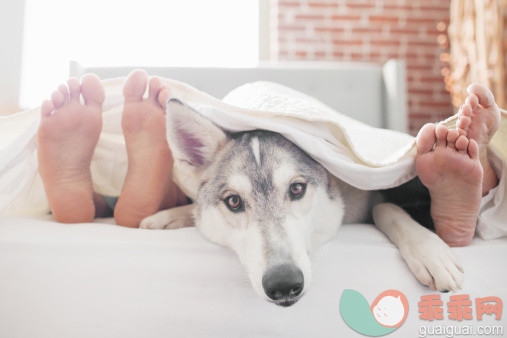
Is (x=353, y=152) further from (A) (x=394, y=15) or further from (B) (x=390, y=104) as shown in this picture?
(A) (x=394, y=15)

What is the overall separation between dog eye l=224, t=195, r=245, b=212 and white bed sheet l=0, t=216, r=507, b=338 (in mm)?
112

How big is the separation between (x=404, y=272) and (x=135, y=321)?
24.9 inches

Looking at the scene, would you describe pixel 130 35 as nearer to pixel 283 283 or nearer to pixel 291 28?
pixel 291 28

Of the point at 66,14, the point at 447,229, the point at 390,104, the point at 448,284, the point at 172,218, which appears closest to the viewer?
the point at 448,284

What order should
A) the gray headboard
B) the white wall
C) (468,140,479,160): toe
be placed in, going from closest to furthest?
(468,140,479,160): toe
the gray headboard
the white wall

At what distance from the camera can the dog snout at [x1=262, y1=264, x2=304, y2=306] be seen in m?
0.70

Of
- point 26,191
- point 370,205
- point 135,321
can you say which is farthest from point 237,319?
point 26,191

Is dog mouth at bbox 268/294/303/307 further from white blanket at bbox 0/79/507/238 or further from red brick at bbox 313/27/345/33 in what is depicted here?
red brick at bbox 313/27/345/33

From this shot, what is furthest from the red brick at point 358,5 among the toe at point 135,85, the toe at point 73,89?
the toe at point 73,89

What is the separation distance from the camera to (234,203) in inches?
36.5

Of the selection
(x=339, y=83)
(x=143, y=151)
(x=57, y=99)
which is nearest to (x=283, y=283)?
(x=143, y=151)

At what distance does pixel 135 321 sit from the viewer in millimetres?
781

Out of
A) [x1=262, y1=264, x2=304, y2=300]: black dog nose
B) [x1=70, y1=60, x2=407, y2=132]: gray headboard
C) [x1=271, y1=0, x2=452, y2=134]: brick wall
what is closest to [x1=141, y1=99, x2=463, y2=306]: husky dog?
[x1=262, y1=264, x2=304, y2=300]: black dog nose

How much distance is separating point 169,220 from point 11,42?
3326 millimetres
